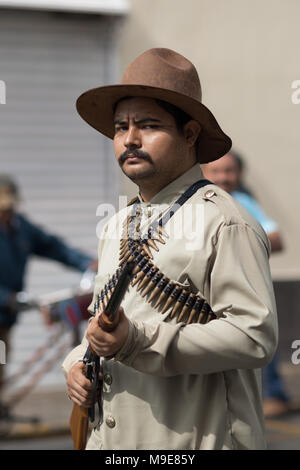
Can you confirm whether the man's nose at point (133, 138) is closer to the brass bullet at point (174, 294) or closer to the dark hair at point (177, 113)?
the dark hair at point (177, 113)

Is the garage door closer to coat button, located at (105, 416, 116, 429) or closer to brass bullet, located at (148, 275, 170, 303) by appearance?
coat button, located at (105, 416, 116, 429)

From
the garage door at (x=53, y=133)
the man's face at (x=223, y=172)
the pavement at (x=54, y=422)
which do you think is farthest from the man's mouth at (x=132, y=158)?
the garage door at (x=53, y=133)

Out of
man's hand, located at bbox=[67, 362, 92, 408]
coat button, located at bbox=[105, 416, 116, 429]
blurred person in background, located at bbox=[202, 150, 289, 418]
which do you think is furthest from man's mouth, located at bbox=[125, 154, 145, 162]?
blurred person in background, located at bbox=[202, 150, 289, 418]

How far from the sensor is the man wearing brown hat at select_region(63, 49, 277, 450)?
2.57 meters

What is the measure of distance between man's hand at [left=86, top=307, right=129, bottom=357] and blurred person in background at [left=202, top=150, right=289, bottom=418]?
12.6 ft

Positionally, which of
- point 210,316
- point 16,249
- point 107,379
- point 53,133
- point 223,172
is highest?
point 53,133

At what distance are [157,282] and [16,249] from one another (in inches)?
202

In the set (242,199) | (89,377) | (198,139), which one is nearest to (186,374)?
(89,377)

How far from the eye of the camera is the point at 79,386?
113 inches

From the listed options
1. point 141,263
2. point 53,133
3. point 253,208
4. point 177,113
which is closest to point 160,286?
point 141,263

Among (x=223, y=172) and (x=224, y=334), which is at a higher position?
(x=223, y=172)

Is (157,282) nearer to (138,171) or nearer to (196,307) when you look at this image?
(196,307)
